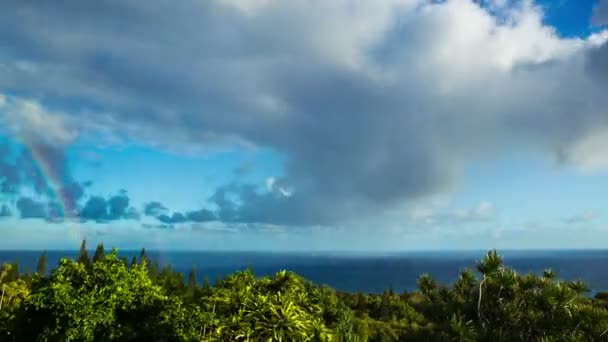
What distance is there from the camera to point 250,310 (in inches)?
454

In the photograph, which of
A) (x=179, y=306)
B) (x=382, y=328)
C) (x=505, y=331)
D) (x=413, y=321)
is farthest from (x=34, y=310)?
(x=413, y=321)

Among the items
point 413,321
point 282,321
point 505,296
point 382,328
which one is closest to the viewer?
point 282,321

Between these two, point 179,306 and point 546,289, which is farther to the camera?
point 546,289

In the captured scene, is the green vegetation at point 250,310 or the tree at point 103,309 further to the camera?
the tree at point 103,309

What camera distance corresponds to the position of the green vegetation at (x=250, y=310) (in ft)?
37.6

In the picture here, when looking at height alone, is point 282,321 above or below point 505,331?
above

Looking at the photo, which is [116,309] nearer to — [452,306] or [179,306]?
[179,306]

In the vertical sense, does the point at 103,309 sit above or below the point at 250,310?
below

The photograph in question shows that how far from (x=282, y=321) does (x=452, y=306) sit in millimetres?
22887

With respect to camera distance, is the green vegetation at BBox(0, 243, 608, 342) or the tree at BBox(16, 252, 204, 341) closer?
the green vegetation at BBox(0, 243, 608, 342)

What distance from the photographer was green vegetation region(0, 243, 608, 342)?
11.5 metres

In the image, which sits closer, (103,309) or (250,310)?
(250,310)

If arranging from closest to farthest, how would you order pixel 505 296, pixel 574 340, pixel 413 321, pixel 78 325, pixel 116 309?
pixel 78 325 → pixel 116 309 → pixel 574 340 → pixel 505 296 → pixel 413 321

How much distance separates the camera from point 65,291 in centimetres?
1463
